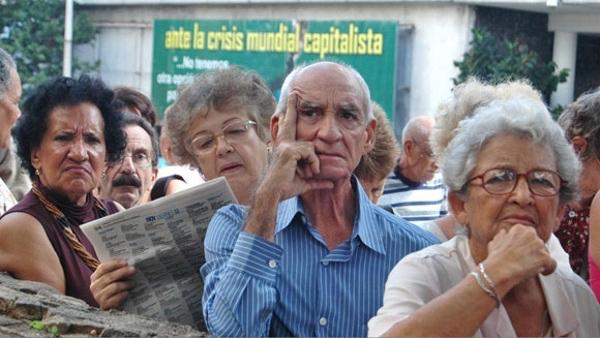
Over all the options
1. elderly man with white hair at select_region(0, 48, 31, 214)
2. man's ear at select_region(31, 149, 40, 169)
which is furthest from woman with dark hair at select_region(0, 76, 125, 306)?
elderly man with white hair at select_region(0, 48, 31, 214)

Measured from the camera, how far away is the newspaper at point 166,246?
395 centimetres

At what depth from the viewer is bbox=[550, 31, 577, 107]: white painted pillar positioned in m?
17.4

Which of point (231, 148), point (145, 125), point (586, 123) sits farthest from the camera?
point (145, 125)

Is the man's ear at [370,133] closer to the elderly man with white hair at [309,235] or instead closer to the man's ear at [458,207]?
the elderly man with white hair at [309,235]

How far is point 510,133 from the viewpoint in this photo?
3334mm

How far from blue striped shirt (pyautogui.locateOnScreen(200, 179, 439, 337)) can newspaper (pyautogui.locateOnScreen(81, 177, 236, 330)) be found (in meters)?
0.23

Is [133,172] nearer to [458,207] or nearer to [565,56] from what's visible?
[458,207]

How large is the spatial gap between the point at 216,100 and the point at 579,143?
1.39m

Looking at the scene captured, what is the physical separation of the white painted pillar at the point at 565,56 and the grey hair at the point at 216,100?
42.7 ft

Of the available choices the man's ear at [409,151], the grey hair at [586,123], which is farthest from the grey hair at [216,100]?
the man's ear at [409,151]

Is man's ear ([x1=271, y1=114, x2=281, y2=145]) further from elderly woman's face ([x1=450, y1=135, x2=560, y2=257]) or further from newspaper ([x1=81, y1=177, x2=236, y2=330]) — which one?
elderly woman's face ([x1=450, y1=135, x2=560, y2=257])

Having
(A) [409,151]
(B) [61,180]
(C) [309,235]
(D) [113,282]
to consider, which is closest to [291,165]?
(C) [309,235]

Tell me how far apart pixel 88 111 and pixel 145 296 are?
1.20m

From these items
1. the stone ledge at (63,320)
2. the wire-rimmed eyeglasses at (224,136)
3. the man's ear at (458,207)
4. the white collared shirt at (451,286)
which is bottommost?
the stone ledge at (63,320)
